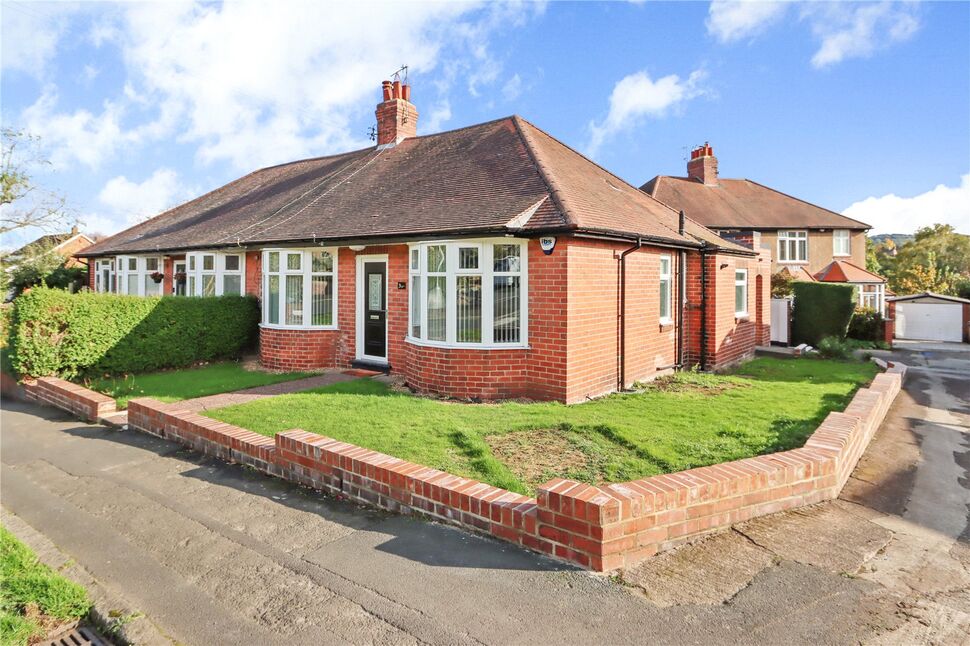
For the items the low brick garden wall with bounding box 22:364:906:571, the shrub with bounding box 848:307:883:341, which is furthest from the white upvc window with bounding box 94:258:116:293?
the shrub with bounding box 848:307:883:341

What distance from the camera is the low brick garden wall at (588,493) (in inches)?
162

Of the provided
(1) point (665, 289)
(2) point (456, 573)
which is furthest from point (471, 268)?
(2) point (456, 573)

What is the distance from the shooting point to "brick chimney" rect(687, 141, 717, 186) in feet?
107

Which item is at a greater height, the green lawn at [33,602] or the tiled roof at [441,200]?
the tiled roof at [441,200]

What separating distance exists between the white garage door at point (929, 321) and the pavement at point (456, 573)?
23916mm

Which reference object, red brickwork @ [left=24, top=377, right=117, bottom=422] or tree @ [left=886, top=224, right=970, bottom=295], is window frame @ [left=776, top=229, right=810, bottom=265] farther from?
red brickwork @ [left=24, top=377, right=117, bottom=422]

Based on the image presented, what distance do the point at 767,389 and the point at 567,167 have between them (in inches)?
241

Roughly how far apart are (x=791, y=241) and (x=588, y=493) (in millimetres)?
31824

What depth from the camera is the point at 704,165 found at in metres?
32.5

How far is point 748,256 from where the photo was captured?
15312mm

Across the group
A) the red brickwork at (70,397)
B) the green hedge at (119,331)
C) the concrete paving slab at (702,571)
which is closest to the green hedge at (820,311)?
the concrete paving slab at (702,571)

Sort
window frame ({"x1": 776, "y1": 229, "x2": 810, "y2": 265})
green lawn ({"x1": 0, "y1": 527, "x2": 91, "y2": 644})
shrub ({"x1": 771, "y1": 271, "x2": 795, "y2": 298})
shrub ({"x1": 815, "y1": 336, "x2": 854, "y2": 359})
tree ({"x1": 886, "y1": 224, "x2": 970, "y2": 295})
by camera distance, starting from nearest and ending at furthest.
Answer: green lawn ({"x1": 0, "y1": 527, "x2": 91, "y2": 644})
shrub ({"x1": 815, "y1": 336, "x2": 854, "y2": 359})
shrub ({"x1": 771, "y1": 271, "x2": 795, "y2": 298})
window frame ({"x1": 776, "y1": 229, "x2": 810, "y2": 265})
tree ({"x1": 886, "y1": 224, "x2": 970, "y2": 295})

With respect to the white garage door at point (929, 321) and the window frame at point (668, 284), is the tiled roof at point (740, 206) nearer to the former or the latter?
the white garage door at point (929, 321)

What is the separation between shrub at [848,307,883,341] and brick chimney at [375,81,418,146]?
1722 centimetres
